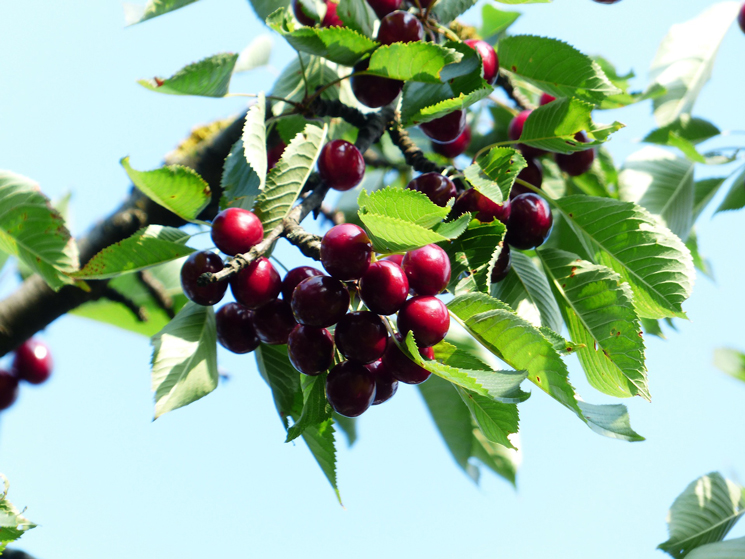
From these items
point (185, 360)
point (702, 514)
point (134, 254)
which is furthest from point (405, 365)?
point (702, 514)

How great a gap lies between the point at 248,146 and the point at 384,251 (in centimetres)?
31

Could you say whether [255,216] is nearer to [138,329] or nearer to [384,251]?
[384,251]

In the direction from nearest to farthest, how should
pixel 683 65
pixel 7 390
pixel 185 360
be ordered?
pixel 185 360 < pixel 683 65 < pixel 7 390

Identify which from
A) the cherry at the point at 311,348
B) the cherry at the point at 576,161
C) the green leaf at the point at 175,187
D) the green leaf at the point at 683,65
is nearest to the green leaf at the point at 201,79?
the green leaf at the point at 175,187

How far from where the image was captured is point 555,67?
1.33 metres

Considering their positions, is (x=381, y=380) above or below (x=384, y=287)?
below

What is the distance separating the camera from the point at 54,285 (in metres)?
1.26

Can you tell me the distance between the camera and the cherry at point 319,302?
3.06 feet

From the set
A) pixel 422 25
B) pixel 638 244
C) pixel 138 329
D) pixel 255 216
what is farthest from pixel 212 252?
pixel 138 329

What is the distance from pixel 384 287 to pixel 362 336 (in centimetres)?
8

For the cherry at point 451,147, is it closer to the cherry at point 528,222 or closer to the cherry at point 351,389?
the cherry at point 528,222

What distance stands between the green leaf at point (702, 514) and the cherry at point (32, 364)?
2140 mm

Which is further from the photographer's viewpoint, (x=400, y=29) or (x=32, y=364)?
(x=32, y=364)

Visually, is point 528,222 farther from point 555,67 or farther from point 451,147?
point 451,147
